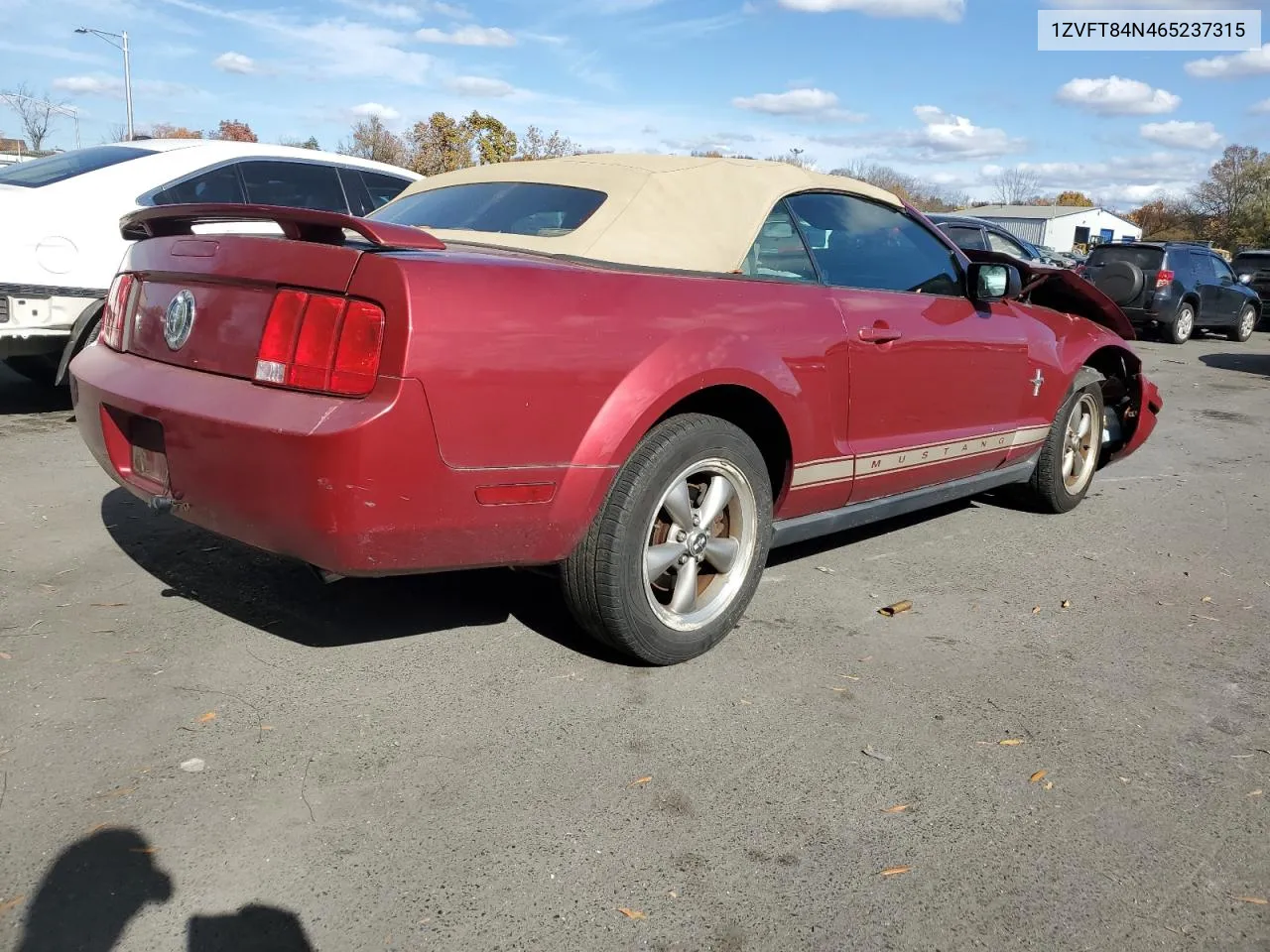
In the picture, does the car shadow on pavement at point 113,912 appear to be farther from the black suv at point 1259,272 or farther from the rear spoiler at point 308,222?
the black suv at point 1259,272

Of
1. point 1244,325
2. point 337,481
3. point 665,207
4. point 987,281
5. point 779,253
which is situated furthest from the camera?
point 1244,325

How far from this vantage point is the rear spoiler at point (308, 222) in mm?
2541

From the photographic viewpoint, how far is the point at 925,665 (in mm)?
3355

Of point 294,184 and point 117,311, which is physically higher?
point 294,184

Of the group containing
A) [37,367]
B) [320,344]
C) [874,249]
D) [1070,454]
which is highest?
[874,249]

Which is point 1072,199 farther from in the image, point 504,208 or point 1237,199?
point 504,208

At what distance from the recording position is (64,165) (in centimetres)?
619

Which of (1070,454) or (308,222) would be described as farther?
Result: (1070,454)

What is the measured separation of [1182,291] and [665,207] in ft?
50.4

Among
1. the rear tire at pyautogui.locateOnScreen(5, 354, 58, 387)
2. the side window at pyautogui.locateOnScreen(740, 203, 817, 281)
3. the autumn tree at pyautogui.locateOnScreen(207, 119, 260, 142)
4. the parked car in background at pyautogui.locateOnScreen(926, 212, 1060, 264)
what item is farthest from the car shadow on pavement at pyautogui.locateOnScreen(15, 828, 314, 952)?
the autumn tree at pyautogui.locateOnScreen(207, 119, 260, 142)

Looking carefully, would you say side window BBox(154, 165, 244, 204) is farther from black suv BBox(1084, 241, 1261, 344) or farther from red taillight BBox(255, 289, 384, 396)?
black suv BBox(1084, 241, 1261, 344)

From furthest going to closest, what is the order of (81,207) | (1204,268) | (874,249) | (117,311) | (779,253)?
(1204,268)
(81,207)
(874,249)
(779,253)
(117,311)

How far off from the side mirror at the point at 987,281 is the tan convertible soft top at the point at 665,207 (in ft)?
2.90

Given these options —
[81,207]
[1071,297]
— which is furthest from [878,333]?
[81,207]
